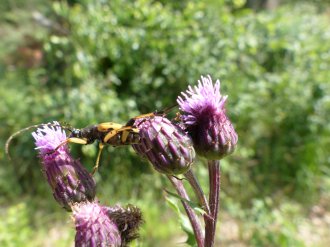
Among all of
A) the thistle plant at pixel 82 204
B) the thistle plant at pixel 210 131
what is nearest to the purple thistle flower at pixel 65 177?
the thistle plant at pixel 82 204

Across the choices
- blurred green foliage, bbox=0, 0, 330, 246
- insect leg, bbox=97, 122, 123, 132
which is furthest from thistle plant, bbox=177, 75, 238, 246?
blurred green foliage, bbox=0, 0, 330, 246

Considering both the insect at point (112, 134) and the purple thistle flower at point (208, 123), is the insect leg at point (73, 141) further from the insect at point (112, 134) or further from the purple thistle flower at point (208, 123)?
the purple thistle flower at point (208, 123)

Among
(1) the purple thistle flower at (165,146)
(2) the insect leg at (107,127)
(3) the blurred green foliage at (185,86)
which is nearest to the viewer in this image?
(1) the purple thistle flower at (165,146)

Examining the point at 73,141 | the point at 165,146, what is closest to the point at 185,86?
the point at 73,141

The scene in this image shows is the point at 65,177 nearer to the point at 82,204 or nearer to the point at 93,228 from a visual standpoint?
the point at 82,204

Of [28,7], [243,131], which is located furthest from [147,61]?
[28,7]

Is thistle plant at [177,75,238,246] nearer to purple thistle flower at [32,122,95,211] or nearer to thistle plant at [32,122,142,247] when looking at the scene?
thistle plant at [32,122,142,247]

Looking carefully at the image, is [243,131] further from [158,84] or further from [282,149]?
[158,84]
